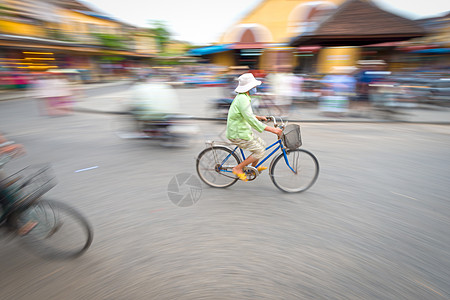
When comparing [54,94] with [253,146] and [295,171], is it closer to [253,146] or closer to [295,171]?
[253,146]

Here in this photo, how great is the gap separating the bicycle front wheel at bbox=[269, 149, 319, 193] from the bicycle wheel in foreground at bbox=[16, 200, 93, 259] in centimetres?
243

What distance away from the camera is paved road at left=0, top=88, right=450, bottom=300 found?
222 cm

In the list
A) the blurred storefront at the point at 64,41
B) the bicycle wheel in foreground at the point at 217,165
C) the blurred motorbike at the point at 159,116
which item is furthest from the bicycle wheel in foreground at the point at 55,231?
the blurred storefront at the point at 64,41

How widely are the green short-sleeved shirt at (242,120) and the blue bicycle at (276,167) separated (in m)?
0.30

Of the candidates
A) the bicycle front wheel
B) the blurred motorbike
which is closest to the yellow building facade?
the blurred motorbike

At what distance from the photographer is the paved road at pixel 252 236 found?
7.30 ft

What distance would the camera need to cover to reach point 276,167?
3738 mm

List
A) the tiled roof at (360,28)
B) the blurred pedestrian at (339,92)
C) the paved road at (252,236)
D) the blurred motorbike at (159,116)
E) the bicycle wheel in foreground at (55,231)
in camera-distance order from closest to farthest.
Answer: the paved road at (252,236), the bicycle wheel in foreground at (55,231), the blurred motorbike at (159,116), the blurred pedestrian at (339,92), the tiled roof at (360,28)

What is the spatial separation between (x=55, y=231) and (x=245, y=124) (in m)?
2.44

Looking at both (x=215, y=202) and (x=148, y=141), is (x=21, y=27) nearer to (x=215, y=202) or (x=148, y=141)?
(x=148, y=141)

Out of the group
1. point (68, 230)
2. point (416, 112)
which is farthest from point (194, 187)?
point (416, 112)

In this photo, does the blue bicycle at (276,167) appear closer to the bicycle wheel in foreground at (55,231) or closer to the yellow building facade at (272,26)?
the bicycle wheel in foreground at (55,231)

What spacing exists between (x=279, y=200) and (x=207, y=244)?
1.34 meters

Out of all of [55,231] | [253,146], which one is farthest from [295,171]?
[55,231]
